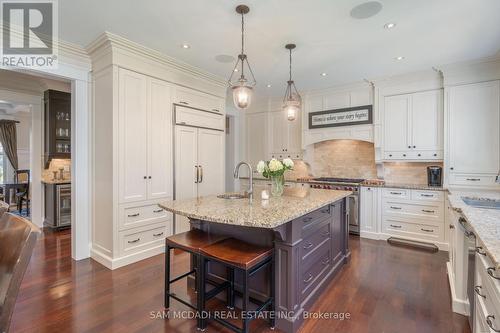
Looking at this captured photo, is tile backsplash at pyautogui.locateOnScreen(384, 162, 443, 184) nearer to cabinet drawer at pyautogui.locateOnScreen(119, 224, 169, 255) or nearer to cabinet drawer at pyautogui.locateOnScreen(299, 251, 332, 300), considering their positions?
cabinet drawer at pyautogui.locateOnScreen(299, 251, 332, 300)

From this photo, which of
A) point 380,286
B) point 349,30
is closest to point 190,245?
point 380,286

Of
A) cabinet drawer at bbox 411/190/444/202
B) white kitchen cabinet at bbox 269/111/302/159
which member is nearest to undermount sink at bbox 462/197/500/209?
cabinet drawer at bbox 411/190/444/202

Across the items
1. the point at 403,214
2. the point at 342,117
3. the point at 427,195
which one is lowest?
the point at 403,214

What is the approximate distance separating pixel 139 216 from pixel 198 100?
1981mm

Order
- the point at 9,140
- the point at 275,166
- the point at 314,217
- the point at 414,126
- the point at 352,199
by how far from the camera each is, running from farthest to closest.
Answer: the point at 9,140 < the point at 352,199 < the point at 414,126 < the point at 275,166 < the point at 314,217

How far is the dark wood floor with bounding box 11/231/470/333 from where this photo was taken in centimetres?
195

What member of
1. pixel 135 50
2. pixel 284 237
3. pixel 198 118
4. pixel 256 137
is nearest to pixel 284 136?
pixel 256 137

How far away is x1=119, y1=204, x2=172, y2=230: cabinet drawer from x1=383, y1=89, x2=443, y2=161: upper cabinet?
3788 millimetres

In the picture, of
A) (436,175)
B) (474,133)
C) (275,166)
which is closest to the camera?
(275,166)

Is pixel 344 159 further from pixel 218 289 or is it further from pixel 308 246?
pixel 218 289

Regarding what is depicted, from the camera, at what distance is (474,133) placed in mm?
3486

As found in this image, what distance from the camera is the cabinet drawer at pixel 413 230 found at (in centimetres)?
365

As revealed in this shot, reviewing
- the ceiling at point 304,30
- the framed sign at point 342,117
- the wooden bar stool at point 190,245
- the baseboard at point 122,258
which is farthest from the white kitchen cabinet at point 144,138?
the framed sign at point 342,117

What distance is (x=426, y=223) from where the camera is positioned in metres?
3.71
